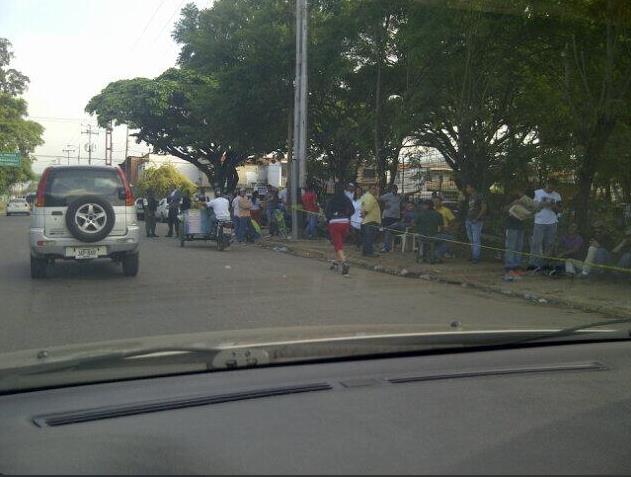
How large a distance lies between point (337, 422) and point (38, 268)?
10.3m

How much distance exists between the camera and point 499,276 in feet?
43.4

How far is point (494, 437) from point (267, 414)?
2.77 feet

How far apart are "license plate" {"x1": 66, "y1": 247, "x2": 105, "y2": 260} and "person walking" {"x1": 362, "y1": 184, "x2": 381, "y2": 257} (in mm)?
6468

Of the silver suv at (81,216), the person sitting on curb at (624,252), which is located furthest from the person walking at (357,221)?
the silver suv at (81,216)

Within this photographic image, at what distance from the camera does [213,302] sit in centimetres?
962

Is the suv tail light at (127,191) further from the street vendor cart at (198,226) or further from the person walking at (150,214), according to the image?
the person walking at (150,214)

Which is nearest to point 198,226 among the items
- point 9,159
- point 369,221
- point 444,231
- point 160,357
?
point 369,221

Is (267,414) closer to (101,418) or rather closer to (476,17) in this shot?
(101,418)

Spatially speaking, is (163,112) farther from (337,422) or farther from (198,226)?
(337,422)

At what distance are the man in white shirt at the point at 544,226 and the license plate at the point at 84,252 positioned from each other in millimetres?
7733

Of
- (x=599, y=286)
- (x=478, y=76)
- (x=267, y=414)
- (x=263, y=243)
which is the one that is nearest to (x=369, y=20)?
(x=478, y=76)

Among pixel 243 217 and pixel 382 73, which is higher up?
pixel 382 73

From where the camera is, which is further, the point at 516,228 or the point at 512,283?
the point at 516,228

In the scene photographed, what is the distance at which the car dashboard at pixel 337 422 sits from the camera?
2.35 m
